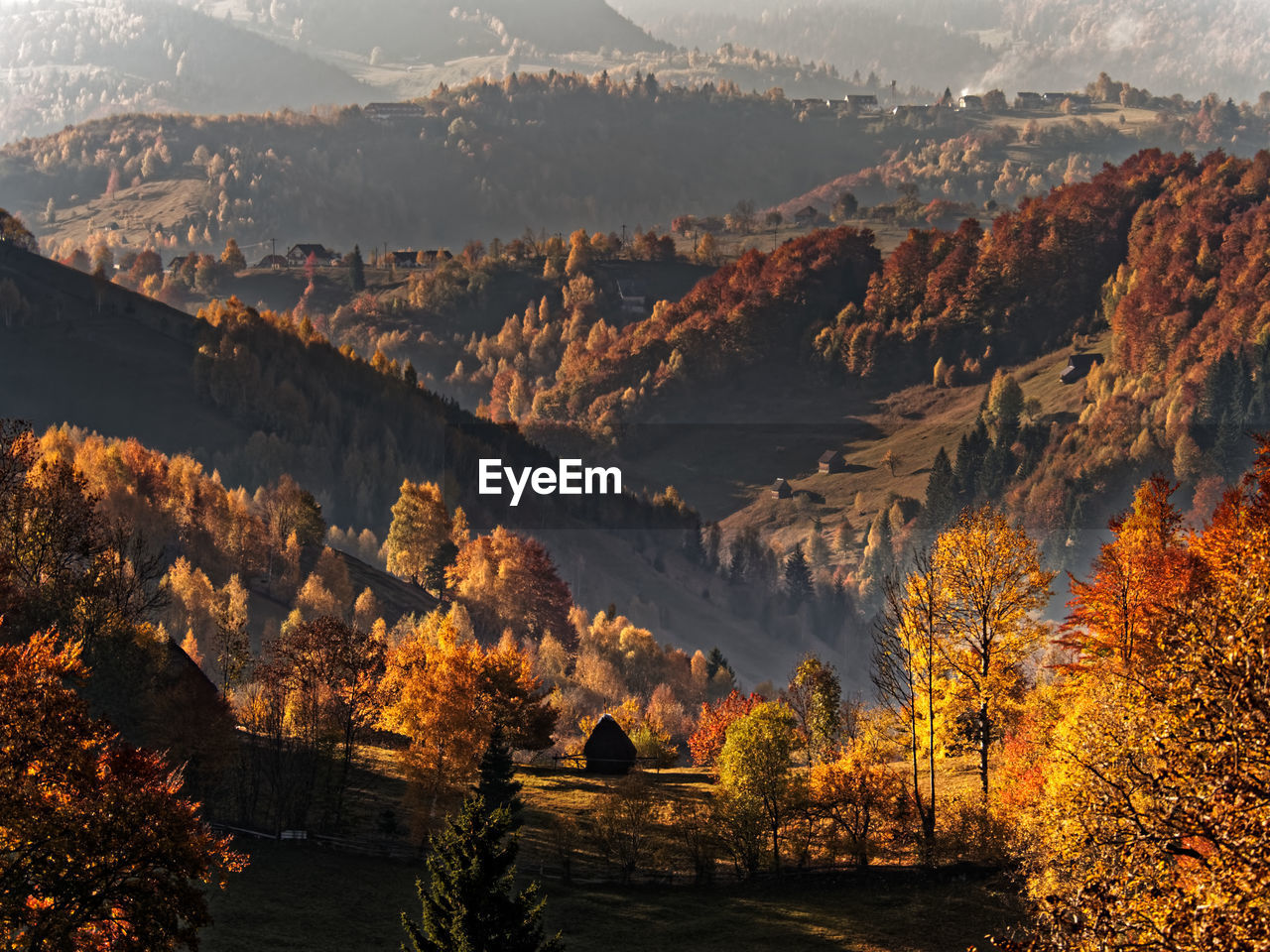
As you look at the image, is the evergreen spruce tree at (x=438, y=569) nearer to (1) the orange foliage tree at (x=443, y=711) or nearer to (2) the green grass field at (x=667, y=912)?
(1) the orange foliage tree at (x=443, y=711)

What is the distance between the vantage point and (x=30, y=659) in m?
39.4

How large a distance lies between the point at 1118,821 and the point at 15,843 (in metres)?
25.7

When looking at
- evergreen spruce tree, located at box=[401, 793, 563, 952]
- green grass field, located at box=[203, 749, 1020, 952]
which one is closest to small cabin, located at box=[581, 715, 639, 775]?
green grass field, located at box=[203, 749, 1020, 952]

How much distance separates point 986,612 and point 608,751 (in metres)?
36.6

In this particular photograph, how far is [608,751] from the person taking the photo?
9212cm

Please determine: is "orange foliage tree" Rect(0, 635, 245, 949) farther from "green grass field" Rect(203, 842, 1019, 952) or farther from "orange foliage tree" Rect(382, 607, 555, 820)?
"orange foliage tree" Rect(382, 607, 555, 820)

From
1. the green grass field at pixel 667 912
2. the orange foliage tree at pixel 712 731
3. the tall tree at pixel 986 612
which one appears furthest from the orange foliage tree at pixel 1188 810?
the orange foliage tree at pixel 712 731

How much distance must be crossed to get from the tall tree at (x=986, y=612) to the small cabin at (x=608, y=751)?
32.6 metres

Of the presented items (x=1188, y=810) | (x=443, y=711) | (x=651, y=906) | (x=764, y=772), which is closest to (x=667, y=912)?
(x=651, y=906)

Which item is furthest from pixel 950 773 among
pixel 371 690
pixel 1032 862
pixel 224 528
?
pixel 224 528

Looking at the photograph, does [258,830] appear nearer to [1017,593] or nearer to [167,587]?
[1017,593]

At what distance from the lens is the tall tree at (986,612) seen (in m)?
61.6

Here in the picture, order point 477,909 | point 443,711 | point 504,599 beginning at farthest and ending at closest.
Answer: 1. point 504,599
2. point 443,711
3. point 477,909

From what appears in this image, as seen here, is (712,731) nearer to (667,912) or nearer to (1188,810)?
(667,912)
